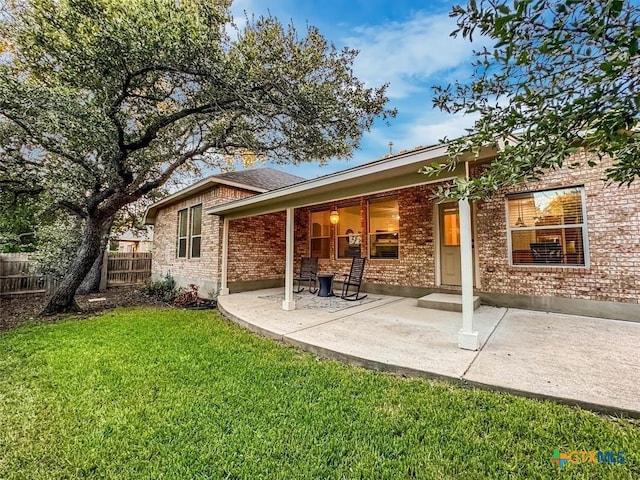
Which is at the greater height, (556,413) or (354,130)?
(354,130)

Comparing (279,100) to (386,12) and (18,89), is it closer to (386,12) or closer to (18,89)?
(386,12)

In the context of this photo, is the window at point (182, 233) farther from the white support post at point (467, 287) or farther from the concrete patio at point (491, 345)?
the white support post at point (467, 287)

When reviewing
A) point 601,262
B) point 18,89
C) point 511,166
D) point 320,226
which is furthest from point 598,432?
point 18,89

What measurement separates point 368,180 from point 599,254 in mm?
4344

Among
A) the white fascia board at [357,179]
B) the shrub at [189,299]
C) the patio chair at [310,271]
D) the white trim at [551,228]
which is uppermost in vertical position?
the white fascia board at [357,179]

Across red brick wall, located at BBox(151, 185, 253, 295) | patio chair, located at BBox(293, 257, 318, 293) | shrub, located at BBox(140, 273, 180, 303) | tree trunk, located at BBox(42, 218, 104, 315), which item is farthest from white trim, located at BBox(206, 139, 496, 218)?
shrub, located at BBox(140, 273, 180, 303)

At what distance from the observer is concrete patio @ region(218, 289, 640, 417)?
2691 millimetres

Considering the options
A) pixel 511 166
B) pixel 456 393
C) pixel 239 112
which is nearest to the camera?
pixel 511 166

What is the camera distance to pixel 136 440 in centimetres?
223

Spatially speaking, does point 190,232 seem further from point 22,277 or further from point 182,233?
point 22,277

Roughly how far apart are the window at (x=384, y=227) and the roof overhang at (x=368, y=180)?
3.03 meters

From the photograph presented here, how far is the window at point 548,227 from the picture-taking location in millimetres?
5352

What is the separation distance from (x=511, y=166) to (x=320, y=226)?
8.36 metres

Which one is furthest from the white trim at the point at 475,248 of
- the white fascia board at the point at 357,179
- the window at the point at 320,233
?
the window at the point at 320,233
